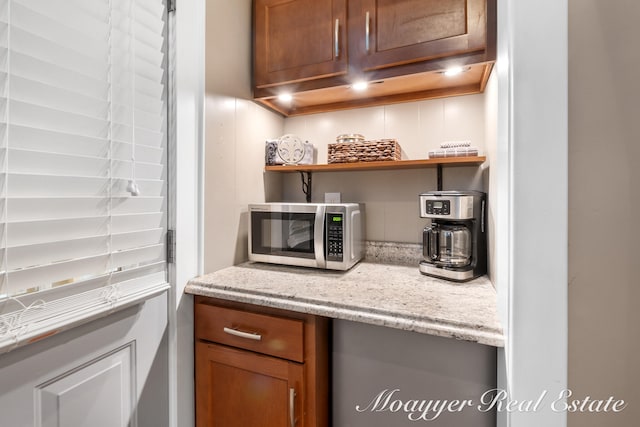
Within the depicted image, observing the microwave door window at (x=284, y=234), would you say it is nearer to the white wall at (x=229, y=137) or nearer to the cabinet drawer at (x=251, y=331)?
the white wall at (x=229, y=137)

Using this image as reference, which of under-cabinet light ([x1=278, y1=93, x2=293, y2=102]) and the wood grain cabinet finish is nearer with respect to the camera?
the wood grain cabinet finish

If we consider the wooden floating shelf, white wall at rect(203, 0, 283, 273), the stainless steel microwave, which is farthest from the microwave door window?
the wooden floating shelf

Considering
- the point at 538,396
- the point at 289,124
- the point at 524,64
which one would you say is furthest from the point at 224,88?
the point at 538,396

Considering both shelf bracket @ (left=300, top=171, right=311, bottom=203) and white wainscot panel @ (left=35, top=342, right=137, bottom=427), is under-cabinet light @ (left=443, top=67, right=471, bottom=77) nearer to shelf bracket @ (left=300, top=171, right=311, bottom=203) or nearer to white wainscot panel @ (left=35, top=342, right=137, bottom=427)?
shelf bracket @ (left=300, top=171, right=311, bottom=203)

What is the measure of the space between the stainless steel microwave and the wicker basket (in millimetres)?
241

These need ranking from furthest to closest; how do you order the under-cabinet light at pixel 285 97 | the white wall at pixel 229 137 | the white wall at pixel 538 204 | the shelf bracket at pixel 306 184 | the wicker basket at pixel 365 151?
the shelf bracket at pixel 306 184
the under-cabinet light at pixel 285 97
the wicker basket at pixel 365 151
the white wall at pixel 229 137
the white wall at pixel 538 204

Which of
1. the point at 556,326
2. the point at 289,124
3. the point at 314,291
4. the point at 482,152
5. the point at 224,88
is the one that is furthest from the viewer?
the point at 289,124

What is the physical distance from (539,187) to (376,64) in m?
0.88

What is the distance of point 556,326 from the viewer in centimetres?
59

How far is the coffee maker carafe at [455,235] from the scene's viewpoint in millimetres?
1083

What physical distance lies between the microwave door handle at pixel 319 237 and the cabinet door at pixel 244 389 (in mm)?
435

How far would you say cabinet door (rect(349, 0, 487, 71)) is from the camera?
105 cm

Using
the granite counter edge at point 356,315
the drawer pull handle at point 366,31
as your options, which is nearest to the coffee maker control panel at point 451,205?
the granite counter edge at point 356,315
